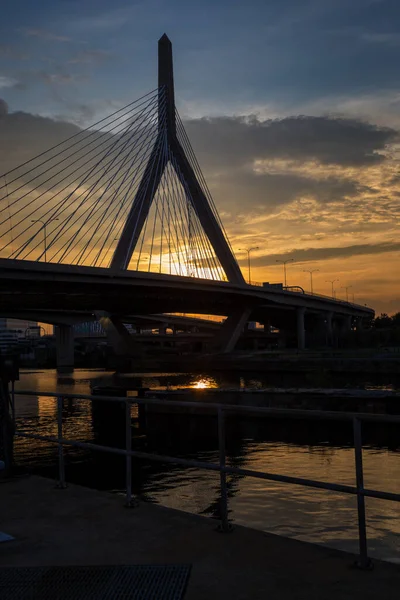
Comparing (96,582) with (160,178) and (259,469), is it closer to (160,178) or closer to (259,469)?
(259,469)

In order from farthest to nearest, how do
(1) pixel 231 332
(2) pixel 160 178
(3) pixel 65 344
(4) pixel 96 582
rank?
(3) pixel 65 344
(1) pixel 231 332
(2) pixel 160 178
(4) pixel 96 582

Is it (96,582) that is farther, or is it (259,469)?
(259,469)

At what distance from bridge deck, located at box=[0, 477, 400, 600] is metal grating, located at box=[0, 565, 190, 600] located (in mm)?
155

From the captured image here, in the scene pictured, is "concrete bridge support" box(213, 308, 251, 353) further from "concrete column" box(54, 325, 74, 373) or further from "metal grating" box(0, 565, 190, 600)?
"metal grating" box(0, 565, 190, 600)

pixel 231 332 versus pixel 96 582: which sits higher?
pixel 231 332

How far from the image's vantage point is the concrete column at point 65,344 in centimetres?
10688

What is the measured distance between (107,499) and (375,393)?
1091 inches

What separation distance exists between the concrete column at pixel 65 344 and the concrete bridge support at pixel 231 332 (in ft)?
114

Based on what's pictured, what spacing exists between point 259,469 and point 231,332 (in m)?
60.4

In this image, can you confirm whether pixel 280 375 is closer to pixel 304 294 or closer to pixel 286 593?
pixel 304 294

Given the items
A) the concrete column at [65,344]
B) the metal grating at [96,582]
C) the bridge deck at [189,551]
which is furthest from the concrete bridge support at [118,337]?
the metal grating at [96,582]

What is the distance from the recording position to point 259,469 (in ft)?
63.9

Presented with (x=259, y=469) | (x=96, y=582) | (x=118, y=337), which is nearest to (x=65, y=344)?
(x=118, y=337)

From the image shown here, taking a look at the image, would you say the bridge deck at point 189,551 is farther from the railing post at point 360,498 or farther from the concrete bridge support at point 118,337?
the concrete bridge support at point 118,337
